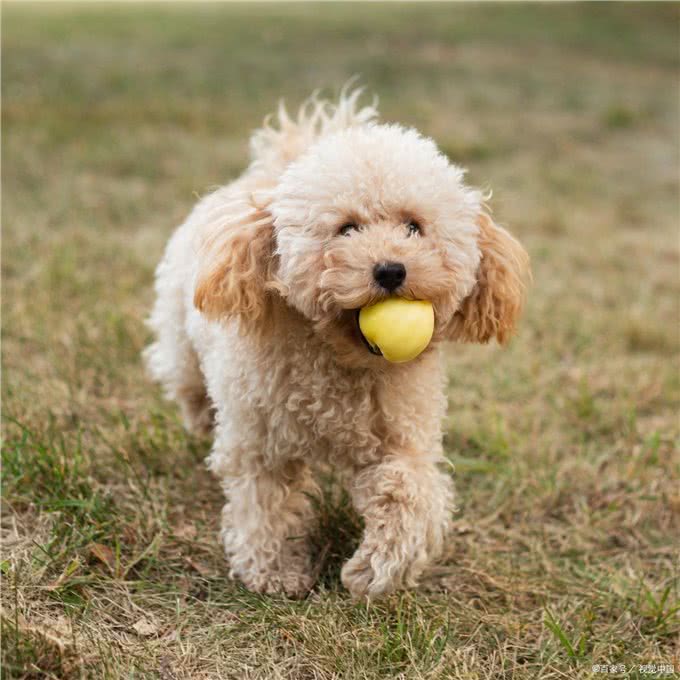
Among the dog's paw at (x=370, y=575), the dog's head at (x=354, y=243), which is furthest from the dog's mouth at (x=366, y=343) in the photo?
the dog's paw at (x=370, y=575)

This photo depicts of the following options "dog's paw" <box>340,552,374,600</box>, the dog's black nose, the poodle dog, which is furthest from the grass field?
the dog's black nose

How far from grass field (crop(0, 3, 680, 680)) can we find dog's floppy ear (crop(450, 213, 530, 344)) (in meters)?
0.74

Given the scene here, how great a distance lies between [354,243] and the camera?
2.32 meters

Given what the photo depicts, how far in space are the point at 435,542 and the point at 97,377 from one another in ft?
6.10

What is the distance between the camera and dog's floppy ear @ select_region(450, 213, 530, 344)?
266 cm

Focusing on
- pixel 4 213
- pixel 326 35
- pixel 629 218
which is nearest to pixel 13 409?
pixel 4 213

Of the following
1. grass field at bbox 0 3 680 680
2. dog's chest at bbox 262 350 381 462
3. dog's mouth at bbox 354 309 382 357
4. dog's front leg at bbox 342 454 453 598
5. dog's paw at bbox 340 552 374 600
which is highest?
dog's mouth at bbox 354 309 382 357

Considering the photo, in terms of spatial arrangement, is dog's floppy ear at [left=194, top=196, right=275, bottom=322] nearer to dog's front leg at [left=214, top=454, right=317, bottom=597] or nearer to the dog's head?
the dog's head

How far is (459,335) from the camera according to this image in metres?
2.74

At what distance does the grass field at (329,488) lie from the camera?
2426 mm

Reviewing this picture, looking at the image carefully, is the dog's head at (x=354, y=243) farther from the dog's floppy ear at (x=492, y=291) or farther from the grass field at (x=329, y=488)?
the grass field at (x=329, y=488)

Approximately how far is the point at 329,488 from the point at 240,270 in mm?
956

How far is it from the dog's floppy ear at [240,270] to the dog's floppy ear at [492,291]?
60 cm

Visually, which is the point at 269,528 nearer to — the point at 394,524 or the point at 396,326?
the point at 394,524
